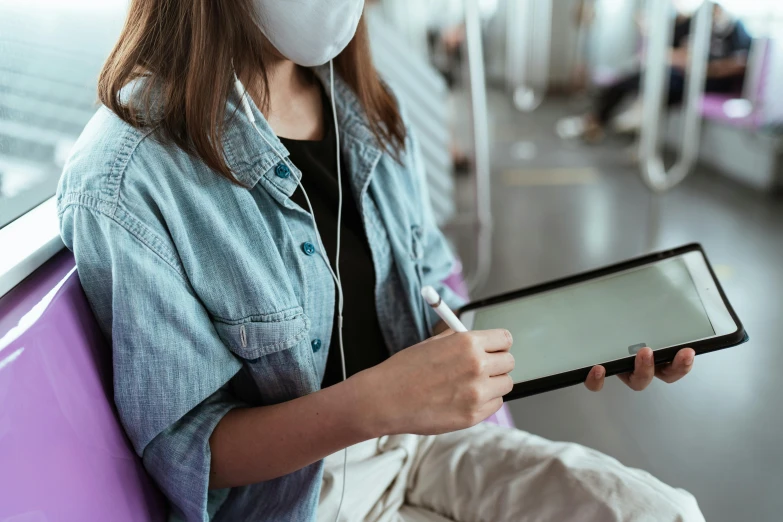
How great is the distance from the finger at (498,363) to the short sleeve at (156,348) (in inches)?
11.3

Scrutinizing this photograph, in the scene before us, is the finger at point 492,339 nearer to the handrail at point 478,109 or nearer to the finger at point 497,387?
the finger at point 497,387

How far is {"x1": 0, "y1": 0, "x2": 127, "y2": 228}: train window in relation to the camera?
2.99ft

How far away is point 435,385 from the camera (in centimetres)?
67

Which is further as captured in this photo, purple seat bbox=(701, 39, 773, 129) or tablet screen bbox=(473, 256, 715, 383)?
purple seat bbox=(701, 39, 773, 129)

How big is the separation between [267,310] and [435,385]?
214 millimetres

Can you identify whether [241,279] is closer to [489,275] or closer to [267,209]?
[267,209]

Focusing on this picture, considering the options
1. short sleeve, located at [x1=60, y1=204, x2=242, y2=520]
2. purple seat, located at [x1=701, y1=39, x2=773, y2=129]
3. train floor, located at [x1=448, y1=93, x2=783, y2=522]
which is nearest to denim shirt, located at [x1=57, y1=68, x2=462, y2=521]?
short sleeve, located at [x1=60, y1=204, x2=242, y2=520]

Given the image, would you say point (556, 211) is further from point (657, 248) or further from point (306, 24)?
point (306, 24)

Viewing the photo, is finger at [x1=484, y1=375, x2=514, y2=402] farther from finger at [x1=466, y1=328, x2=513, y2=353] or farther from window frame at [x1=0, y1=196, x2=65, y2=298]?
window frame at [x1=0, y1=196, x2=65, y2=298]

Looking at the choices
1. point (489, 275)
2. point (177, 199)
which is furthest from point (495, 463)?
point (489, 275)

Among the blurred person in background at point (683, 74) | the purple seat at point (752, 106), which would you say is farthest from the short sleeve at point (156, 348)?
the blurred person in background at point (683, 74)

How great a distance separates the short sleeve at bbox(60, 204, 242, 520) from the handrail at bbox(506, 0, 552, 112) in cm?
646

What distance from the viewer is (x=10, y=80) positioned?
948 millimetres

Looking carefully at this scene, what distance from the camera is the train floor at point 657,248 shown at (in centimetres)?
166
